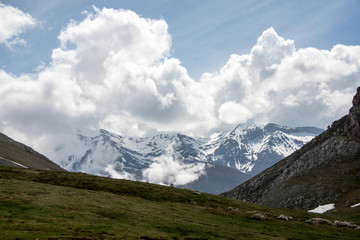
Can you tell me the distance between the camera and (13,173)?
7750 cm

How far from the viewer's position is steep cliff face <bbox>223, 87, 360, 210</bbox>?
463 ft

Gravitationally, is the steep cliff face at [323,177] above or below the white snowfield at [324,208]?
above

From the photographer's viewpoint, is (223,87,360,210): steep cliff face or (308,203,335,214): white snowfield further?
(223,87,360,210): steep cliff face

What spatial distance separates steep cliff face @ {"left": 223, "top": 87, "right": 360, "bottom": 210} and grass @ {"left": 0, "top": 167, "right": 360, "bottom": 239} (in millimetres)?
68790

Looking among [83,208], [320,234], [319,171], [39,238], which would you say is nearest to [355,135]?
[319,171]

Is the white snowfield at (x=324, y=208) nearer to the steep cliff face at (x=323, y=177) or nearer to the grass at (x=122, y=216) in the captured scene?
the steep cliff face at (x=323, y=177)

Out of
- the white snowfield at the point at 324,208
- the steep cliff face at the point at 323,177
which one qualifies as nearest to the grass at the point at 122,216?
the white snowfield at the point at 324,208

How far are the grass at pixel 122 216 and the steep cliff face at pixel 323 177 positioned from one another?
226 ft

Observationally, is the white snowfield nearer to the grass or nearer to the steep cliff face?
the steep cliff face

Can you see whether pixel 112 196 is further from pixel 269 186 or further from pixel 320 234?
pixel 269 186

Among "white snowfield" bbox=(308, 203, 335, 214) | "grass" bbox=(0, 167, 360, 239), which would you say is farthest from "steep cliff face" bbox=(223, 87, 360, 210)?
"grass" bbox=(0, 167, 360, 239)

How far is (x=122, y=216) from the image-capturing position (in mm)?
49594

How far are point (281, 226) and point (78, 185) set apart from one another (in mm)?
45791

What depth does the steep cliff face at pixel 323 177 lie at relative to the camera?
141250 millimetres
